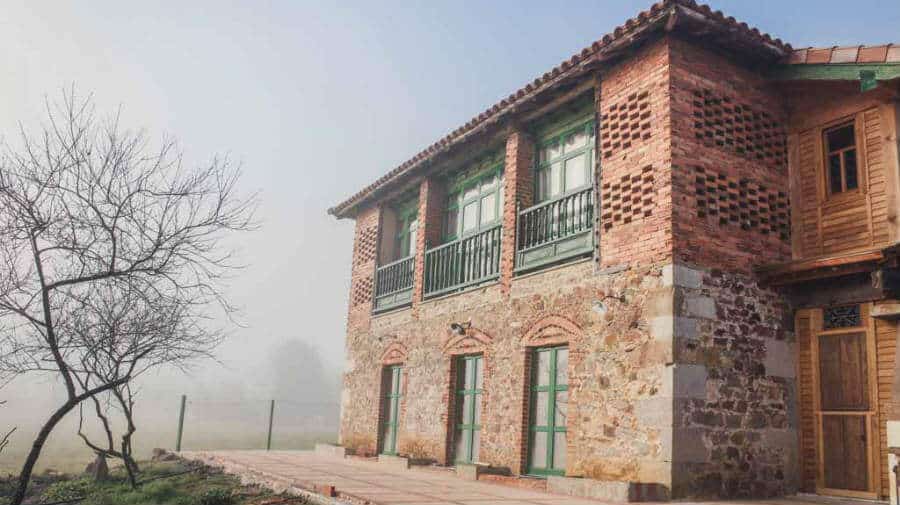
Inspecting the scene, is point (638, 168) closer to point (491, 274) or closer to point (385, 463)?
point (491, 274)

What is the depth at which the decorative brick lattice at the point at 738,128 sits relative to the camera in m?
9.73

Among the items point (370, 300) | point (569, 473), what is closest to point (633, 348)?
point (569, 473)

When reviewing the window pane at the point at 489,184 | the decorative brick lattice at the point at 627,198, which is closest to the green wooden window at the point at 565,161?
the decorative brick lattice at the point at 627,198

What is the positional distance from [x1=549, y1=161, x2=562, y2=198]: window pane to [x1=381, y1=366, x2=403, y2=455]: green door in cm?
543

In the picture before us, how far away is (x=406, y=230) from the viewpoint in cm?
1692

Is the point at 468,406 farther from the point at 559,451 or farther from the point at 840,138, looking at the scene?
the point at 840,138

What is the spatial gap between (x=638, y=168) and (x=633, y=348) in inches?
92.7

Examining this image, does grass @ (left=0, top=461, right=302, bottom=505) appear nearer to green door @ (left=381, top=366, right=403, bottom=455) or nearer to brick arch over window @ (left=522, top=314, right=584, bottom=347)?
green door @ (left=381, top=366, right=403, bottom=455)

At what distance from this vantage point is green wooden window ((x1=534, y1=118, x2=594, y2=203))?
37.3 ft

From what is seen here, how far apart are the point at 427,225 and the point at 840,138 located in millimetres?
7684

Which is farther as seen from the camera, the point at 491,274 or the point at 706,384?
the point at 491,274

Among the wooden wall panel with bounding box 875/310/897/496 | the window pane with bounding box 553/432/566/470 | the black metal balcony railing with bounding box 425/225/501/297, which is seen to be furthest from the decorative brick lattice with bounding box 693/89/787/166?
the window pane with bounding box 553/432/566/470

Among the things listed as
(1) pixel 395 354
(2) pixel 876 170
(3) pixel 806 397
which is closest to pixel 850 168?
(2) pixel 876 170

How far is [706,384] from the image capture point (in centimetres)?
885
